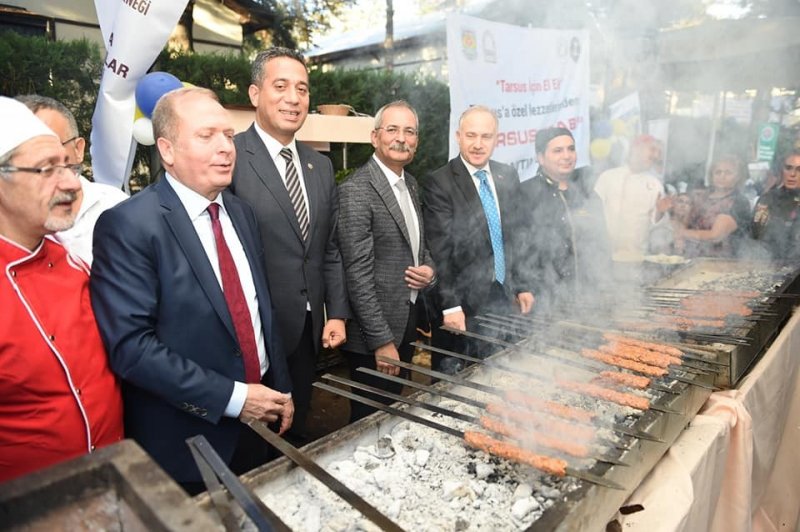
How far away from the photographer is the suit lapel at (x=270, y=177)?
9.89 feet

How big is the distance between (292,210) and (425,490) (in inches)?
69.0

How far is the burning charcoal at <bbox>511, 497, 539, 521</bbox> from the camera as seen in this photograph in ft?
5.82

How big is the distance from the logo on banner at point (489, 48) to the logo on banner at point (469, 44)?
13cm

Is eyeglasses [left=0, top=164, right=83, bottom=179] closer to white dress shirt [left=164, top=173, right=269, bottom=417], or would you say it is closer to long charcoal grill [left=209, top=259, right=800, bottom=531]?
white dress shirt [left=164, top=173, right=269, bottom=417]

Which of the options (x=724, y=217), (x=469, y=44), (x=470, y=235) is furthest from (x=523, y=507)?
(x=724, y=217)

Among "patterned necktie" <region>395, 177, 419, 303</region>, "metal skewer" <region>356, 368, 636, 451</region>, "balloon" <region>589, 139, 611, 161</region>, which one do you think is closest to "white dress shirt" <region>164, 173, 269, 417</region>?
"metal skewer" <region>356, 368, 636, 451</region>

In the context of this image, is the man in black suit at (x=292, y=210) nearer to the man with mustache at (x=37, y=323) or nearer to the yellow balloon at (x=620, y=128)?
the man with mustache at (x=37, y=323)

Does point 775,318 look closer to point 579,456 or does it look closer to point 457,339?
point 457,339

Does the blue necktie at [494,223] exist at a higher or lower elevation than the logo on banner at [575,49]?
lower

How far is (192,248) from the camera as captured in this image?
2209 millimetres

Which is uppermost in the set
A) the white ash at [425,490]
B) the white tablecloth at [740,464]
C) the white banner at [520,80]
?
the white banner at [520,80]

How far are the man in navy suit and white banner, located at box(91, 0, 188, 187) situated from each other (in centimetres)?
151

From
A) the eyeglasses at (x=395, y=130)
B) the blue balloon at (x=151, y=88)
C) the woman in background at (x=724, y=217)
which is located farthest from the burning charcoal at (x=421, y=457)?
the woman in background at (x=724, y=217)

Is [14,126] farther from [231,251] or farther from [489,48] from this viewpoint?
[489,48]
